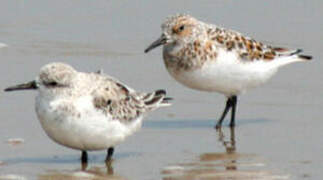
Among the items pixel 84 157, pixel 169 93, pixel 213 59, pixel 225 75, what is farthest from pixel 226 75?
pixel 84 157

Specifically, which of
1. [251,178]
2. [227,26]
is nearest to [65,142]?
[251,178]

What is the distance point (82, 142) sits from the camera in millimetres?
9938

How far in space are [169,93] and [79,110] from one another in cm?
382

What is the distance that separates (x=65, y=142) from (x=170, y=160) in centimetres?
125

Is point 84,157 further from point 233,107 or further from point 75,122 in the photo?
point 233,107

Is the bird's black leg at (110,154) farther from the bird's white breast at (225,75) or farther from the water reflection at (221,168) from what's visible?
the bird's white breast at (225,75)

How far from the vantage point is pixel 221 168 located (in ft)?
34.0

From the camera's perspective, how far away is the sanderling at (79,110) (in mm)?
9805

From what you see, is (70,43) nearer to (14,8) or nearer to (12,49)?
(12,49)

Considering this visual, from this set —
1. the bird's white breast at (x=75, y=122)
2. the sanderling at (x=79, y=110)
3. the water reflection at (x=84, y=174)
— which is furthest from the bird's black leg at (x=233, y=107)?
the bird's white breast at (x=75, y=122)

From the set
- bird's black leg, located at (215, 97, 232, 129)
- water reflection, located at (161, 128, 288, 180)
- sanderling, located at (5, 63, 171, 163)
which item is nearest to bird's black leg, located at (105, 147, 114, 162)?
sanderling, located at (5, 63, 171, 163)

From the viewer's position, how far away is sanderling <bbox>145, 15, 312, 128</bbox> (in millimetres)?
12453

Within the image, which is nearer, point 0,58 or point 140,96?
point 140,96

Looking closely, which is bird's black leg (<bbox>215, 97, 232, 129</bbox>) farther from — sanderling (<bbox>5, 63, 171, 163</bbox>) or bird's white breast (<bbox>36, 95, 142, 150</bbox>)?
bird's white breast (<bbox>36, 95, 142, 150</bbox>)
